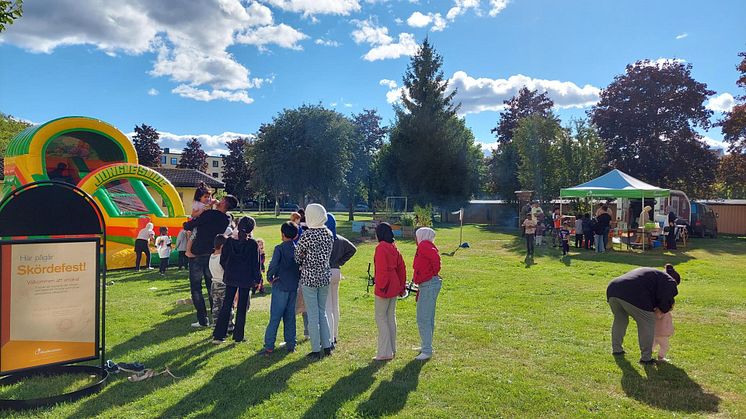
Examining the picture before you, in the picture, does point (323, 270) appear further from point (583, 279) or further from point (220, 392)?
point (583, 279)

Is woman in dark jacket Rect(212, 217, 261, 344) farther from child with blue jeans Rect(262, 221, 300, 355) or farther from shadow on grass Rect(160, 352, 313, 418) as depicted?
shadow on grass Rect(160, 352, 313, 418)

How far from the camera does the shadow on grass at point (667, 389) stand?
462cm

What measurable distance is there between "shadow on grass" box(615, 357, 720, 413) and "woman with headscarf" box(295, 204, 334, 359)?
3532 mm

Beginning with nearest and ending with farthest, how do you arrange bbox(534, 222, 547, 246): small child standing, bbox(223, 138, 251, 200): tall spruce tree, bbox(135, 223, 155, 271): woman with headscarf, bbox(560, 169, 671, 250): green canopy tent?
1. bbox(135, 223, 155, 271): woman with headscarf
2. bbox(560, 169, 671, 250): green canopy tent
3. bbox(534, 222, 547, 246): small child standing
4. bbox(223, 138, 251, 200): tall spruce tree

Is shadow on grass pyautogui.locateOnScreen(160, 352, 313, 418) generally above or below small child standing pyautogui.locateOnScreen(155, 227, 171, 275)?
below

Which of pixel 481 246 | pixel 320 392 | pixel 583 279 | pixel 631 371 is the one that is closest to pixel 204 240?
pixel 320 392

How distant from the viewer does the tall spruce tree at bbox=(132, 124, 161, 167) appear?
4997 cm

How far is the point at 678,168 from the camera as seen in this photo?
33.5 meters

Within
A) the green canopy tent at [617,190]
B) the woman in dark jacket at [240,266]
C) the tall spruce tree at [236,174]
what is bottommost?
the woman in dark jacket at [240,266]

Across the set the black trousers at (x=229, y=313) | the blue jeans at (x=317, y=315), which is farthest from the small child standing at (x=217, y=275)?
the blue jeans at (x=317, y=315)

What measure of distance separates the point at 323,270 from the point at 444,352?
1943 millimetres

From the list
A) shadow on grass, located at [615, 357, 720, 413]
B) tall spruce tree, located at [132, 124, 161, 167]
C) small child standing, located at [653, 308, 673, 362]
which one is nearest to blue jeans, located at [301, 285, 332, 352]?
shadow on grass, located at [615, 357, 720, 413]

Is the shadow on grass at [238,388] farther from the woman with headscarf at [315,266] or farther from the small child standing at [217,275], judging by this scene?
the small child standing at [217,275]

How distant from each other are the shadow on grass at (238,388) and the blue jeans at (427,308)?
1.46 m
